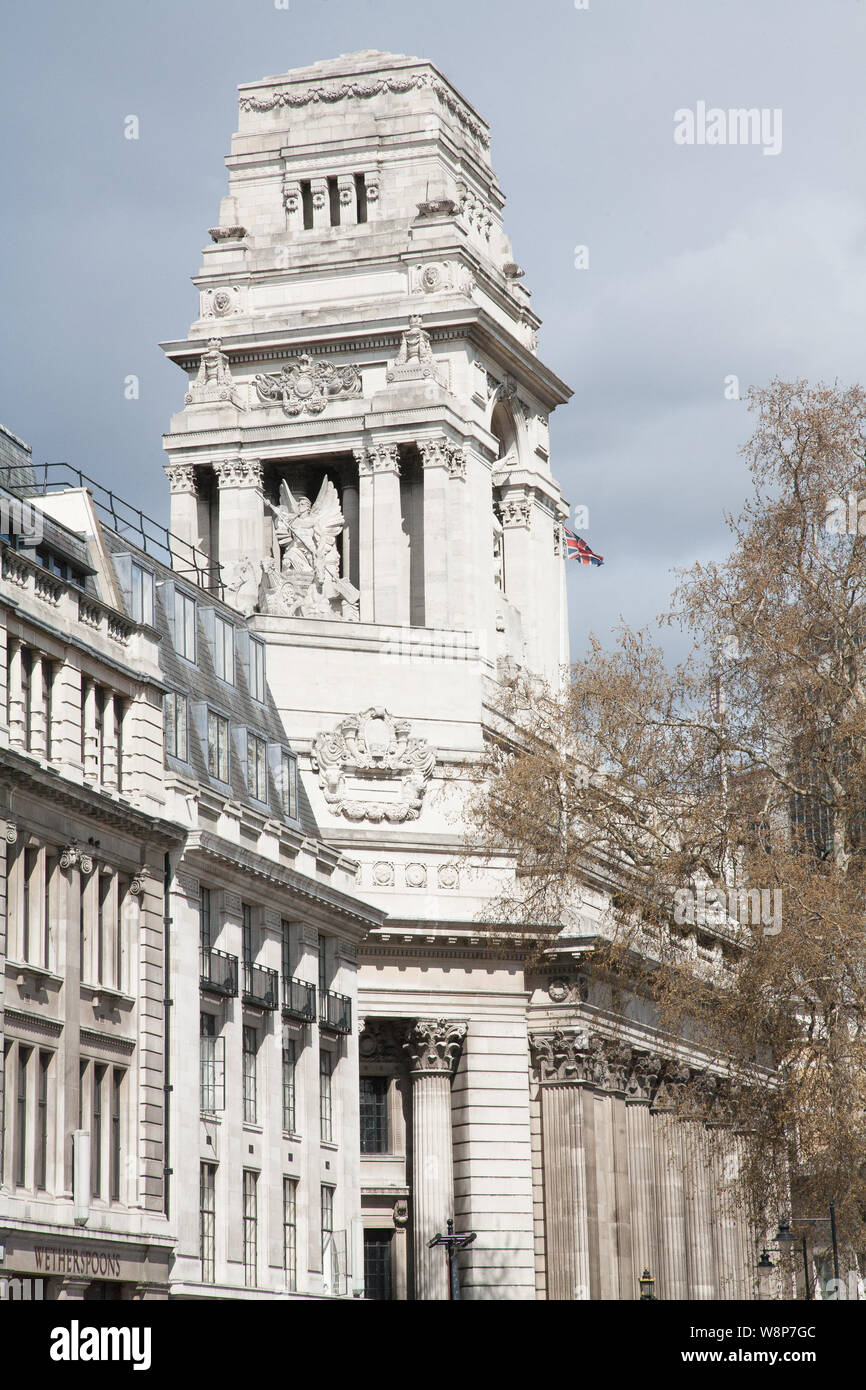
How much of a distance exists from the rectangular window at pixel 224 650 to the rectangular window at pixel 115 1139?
1674 centimetres

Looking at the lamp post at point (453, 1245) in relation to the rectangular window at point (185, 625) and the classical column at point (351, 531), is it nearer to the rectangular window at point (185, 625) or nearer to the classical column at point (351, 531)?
the rectangular window at point (185, 625)

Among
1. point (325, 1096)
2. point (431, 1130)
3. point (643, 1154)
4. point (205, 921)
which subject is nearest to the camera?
point (205, 921)

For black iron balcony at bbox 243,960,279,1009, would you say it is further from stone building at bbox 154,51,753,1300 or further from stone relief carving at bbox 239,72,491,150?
stone relief carving at bbox 239,72,491,150

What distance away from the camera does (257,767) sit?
6538 centimetres

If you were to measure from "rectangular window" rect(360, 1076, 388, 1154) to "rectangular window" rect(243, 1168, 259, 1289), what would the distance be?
1616 cm

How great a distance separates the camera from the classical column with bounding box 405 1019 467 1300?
7181 centimetres

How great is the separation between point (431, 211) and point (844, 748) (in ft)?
207

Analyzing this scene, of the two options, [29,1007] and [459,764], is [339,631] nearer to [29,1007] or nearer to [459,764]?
[459,764]

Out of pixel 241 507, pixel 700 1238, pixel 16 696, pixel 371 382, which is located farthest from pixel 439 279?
pixel 16 696

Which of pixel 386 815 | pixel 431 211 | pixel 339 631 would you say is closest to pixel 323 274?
pixel 431 211

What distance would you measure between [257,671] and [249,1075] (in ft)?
48.1

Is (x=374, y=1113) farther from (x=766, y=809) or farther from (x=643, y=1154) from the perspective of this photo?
(x=766, y=809)

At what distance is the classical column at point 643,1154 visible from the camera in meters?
80.6

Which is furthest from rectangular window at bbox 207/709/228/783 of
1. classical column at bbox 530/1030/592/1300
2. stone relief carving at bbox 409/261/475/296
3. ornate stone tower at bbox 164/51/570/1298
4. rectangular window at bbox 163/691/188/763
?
stone relief carving at bbox 409/261/475/296
